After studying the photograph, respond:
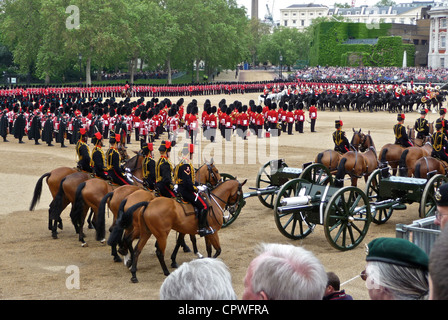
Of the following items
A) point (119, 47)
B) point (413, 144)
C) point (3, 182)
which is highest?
point (119, 47)

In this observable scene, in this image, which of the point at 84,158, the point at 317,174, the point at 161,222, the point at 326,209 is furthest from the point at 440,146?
the point at 84,158

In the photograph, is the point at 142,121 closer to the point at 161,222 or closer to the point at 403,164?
the point at 403,164

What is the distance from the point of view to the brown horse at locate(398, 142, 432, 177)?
11781 millimetres

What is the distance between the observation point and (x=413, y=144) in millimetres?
13352

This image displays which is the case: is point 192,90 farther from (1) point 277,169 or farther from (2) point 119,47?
(1) point 277,169

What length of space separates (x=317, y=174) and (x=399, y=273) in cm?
875

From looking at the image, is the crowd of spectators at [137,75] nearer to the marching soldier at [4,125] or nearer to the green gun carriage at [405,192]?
the marching soldier at [4,125]

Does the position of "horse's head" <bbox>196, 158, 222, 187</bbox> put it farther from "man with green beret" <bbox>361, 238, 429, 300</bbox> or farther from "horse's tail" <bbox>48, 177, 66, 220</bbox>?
"man with green beret" <bbox>361, 238, 429, 300</bbox>

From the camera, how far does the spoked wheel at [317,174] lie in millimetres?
10320

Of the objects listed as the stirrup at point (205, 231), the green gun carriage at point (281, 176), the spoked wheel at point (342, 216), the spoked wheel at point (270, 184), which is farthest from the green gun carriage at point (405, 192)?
the stirrup at point (205, 231)

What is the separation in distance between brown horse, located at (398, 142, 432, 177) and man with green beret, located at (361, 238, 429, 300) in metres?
9.74

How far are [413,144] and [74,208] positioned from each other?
25.0ft

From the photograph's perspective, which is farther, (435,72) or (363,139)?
(435,72)

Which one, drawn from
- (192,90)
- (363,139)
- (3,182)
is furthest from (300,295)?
(192,90)
